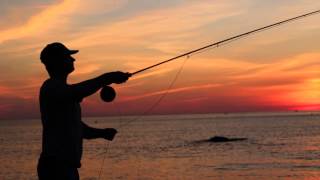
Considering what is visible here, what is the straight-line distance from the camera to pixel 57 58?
4391 mm

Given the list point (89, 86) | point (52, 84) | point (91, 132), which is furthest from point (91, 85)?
point (91, 132)

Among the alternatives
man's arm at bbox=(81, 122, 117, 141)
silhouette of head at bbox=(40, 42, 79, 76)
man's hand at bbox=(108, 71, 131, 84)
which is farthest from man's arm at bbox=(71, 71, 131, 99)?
man's arm at bbox=(81, 122, 117, 141)

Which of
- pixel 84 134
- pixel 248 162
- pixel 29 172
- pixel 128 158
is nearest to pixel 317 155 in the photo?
pixel 248 162

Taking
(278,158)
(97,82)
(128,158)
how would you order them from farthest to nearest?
(128,158), (278,158), (97,82)

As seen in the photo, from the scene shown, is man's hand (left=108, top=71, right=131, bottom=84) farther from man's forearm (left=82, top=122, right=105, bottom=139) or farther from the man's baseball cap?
man's forearm (left=82, top=122, right=105, bottom=139)

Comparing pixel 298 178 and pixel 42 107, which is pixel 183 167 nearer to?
pixel 298 178

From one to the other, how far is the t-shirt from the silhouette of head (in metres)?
0.14

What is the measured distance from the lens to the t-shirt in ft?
13.9

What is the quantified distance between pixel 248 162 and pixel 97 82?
3320cm

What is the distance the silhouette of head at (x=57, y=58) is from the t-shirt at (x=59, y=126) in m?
0.14

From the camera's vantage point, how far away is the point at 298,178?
1065 inches

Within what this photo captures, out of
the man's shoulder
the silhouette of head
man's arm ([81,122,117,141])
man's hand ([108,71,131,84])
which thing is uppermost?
the silhouette of head

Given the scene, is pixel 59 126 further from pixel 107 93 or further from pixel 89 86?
pixel 107 93

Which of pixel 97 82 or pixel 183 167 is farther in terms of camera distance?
pixel 183 167
